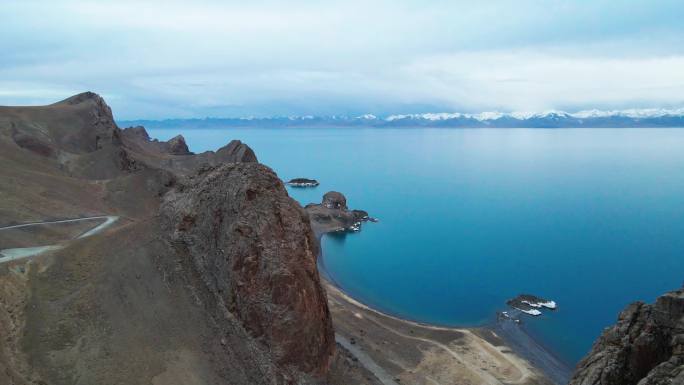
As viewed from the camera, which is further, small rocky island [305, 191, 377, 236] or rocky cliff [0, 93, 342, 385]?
small rocky island [305, 191, 377, 236]

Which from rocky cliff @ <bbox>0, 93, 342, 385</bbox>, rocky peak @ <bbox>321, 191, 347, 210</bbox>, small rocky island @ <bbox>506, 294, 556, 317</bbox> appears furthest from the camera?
rocky peak @ <bbox>321, 191, 347, 210</bbox>

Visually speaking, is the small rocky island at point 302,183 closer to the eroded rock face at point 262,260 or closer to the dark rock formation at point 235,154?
the dark rock formation at point 235,154

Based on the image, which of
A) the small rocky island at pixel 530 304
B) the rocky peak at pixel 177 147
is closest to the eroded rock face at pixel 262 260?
the small rocky island at pixel 530 304

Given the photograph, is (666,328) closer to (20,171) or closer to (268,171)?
(268,171)

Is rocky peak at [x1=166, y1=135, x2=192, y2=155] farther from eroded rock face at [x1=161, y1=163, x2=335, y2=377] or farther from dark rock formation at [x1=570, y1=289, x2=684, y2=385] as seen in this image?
dark rock formation at [x1=570, y1=289, x2=684, y2=385]

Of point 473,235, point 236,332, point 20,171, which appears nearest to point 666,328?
point 236,332

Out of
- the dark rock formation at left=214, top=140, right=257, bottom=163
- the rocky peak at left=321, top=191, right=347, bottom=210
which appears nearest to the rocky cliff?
the dark rock formation at left=214, top=140, right=257, bottom=163

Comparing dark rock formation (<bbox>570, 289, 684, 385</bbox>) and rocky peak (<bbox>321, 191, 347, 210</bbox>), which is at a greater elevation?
dark rock formation (<bbox>570, 289, 684, 385</bbox>)
